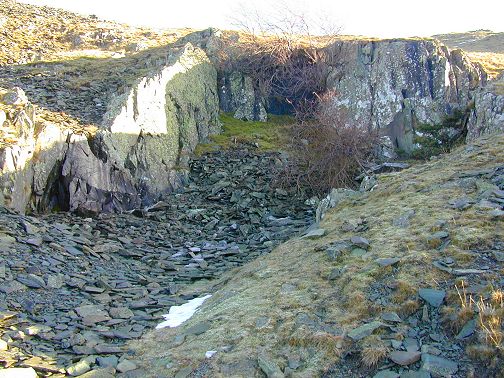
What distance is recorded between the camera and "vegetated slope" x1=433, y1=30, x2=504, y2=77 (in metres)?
25.3

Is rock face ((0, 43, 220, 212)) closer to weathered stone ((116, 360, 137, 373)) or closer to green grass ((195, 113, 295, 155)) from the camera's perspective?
green grass ((195, 113, 295, 155))

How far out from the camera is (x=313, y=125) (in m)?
19.7

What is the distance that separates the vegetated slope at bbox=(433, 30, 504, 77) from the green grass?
10880 millimetres

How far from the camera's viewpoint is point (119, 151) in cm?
1617

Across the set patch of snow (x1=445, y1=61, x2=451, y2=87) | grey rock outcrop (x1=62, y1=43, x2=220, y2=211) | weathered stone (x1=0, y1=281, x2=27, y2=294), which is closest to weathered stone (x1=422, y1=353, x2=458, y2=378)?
weathered stone (x1=0, y1=281, x2=27, y2=294)

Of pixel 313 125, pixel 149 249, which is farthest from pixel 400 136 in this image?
pixel 149 249

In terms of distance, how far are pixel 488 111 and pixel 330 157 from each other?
5.56 meters

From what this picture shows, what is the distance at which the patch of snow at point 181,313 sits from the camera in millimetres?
8445

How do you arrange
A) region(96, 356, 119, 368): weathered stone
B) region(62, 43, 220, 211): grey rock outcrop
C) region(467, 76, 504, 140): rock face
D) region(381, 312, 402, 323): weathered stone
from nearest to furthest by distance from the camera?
region(381, 312, 402, 323): weathered stone → region(96, 356, 119, 368): weathered stone → region(62, 43, 220, 211): grey rock outcrop → region(467, 76, 504, 140): rock face

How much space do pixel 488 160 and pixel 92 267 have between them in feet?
31.4

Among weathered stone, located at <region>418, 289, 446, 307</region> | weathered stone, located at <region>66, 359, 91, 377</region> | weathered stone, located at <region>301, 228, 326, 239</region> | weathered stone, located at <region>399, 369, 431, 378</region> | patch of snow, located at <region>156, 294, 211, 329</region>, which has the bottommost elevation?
patch of snow, located at <region>156, 294, 211, 329</region>

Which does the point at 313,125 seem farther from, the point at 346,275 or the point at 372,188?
the point at 346,275

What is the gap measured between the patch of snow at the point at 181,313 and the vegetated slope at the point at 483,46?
2091 cm

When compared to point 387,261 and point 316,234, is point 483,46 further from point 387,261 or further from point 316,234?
point 387,261
